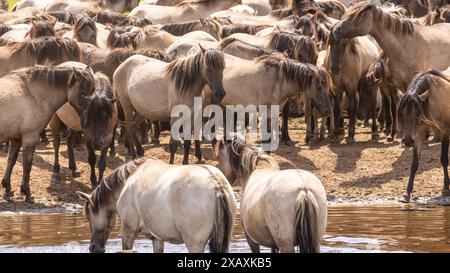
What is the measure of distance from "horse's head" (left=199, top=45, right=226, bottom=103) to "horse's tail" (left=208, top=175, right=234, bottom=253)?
7408mm

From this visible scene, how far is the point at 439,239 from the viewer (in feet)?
45.1

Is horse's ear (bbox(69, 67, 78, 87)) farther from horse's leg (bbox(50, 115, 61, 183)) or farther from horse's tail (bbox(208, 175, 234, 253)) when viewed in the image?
horse's tail (bbox(208, 175, 234, 253))

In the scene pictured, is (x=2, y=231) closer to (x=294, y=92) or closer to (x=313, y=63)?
(x=294, y=92)

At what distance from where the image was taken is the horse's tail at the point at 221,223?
11.1m

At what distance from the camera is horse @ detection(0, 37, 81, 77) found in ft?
65.5

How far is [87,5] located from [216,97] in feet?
55.2

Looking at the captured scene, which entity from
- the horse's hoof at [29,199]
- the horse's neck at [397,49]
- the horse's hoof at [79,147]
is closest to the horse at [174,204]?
the horse's hoof at [29,199]

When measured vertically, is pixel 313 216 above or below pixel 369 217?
above

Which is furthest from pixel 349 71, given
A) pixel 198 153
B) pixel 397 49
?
pixel 198 153

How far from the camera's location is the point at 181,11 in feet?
105

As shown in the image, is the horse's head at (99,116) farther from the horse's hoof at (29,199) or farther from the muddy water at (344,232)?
the muddy water at (344,232)
